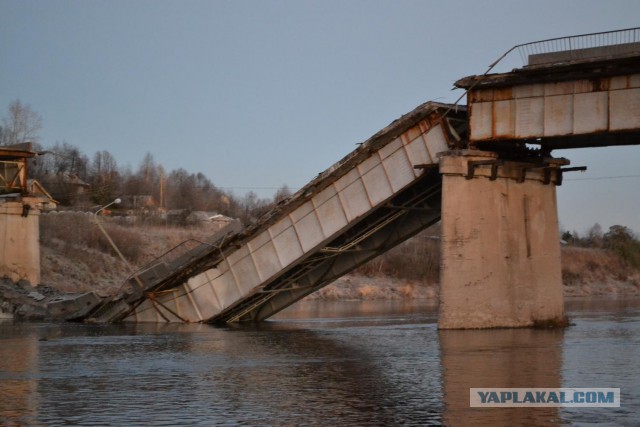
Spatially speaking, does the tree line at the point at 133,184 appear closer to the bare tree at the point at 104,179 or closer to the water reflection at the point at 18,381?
the bare tree at the point at 104,179

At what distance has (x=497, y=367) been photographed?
741 inches

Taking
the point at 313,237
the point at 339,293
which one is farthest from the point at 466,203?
the point at 339,293

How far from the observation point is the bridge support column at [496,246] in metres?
30.3

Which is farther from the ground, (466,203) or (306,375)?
(466,203)

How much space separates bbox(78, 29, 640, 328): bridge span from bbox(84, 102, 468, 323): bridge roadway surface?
0.05 m

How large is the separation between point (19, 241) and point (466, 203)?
27.8 m

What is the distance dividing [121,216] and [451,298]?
65.5 metres

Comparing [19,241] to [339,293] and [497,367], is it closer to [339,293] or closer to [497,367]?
[339,293]

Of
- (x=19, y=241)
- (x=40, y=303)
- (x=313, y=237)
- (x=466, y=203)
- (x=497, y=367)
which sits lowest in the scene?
(x=497, y=367)


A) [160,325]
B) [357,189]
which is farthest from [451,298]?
[160,325]

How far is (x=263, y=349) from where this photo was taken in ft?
82.9

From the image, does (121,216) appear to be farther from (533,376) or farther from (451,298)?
(533,376)

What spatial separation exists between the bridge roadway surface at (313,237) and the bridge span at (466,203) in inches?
1.9

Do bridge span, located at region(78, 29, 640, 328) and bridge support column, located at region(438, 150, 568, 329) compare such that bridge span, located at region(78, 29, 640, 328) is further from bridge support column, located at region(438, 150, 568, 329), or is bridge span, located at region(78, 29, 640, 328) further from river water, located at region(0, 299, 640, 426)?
river water, located at region(0, 299, 640, 426)
